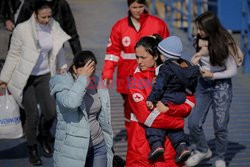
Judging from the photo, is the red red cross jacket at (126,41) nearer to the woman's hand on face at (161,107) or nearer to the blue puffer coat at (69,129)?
the blue puffer coat at (69,129)

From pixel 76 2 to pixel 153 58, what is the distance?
12.9 meters

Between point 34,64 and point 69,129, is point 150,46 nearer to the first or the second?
point 69,129

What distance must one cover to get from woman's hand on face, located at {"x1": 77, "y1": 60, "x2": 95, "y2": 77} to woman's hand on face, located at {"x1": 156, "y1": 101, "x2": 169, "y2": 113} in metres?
0.56

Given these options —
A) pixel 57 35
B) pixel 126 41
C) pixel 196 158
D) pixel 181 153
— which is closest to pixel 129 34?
pixel 126 41

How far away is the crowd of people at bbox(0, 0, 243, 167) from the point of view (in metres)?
5.02

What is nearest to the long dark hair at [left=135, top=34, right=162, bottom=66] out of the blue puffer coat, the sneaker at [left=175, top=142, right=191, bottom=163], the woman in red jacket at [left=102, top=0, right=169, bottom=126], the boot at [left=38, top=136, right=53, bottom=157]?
the blue puffer coat

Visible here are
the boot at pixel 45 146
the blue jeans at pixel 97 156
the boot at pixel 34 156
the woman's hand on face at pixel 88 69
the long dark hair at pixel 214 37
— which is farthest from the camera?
the boot at pixel 45 146

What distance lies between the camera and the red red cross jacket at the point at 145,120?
4.97m

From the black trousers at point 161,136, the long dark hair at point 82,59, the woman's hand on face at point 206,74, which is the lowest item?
the woman's hand on face at point 206,74

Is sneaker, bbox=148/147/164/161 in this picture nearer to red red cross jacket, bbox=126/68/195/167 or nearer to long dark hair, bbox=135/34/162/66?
red red cross jacket, bbox=126/68/195/167

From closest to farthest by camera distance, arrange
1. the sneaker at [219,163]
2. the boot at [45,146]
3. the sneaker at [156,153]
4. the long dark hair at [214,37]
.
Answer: the sneaker at [156,153]
the long dark hair at [214,37]
the sneaker at [219,163]
the boot at [45,146]

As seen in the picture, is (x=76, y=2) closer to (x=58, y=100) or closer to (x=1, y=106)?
(x=1, y=106)

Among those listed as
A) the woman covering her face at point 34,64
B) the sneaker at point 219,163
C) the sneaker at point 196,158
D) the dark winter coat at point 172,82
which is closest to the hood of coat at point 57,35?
the woman covering her face at point 34,64

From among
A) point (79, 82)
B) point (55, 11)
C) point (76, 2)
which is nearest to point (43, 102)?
point (55, 11)
